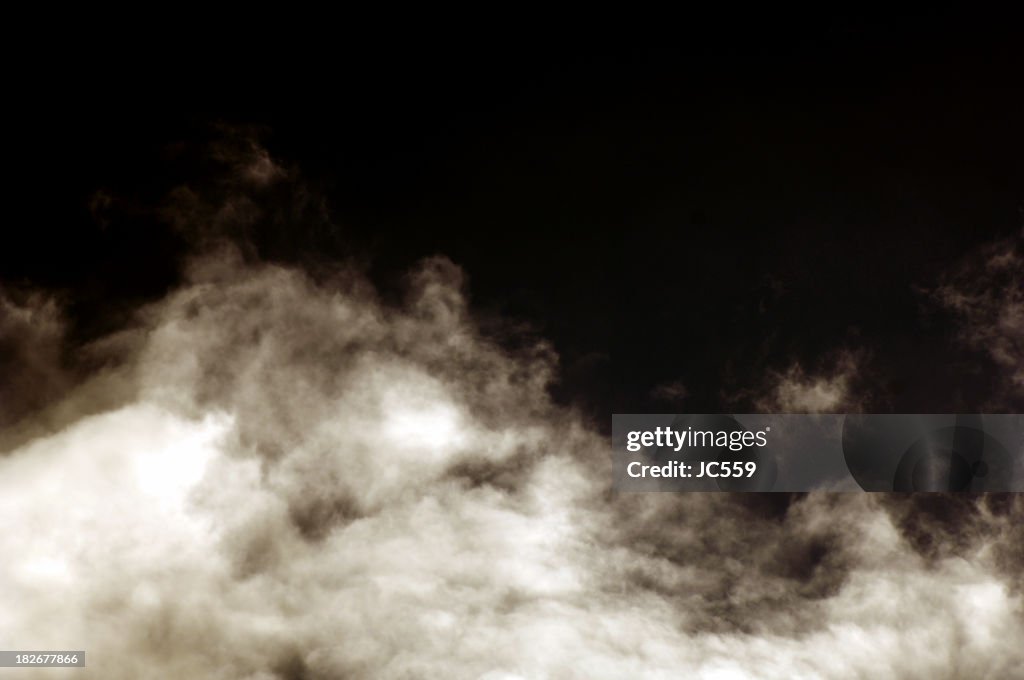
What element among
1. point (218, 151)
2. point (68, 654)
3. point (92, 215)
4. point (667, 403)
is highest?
point (218, 151)

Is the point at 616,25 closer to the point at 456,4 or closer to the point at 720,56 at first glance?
the point at 720,56

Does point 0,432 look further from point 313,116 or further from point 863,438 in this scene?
point 863,438

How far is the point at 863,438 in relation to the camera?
30.8 m

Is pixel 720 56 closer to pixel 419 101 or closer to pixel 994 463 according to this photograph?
pixel 419 101

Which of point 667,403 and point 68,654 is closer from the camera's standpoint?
point 68,654

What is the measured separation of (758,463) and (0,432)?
1190 inches

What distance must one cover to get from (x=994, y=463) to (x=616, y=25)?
22.3 m

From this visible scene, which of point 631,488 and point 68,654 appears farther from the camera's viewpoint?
point 631,488

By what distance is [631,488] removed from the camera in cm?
3125

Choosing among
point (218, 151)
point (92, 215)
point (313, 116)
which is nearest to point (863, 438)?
point (313, 116)

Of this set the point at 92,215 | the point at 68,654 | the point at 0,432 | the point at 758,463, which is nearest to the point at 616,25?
the point at 758,463

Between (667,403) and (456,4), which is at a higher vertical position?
(456,4)

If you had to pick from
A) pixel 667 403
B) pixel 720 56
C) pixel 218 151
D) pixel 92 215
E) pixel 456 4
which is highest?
pixel 456 4

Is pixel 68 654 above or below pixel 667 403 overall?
below
